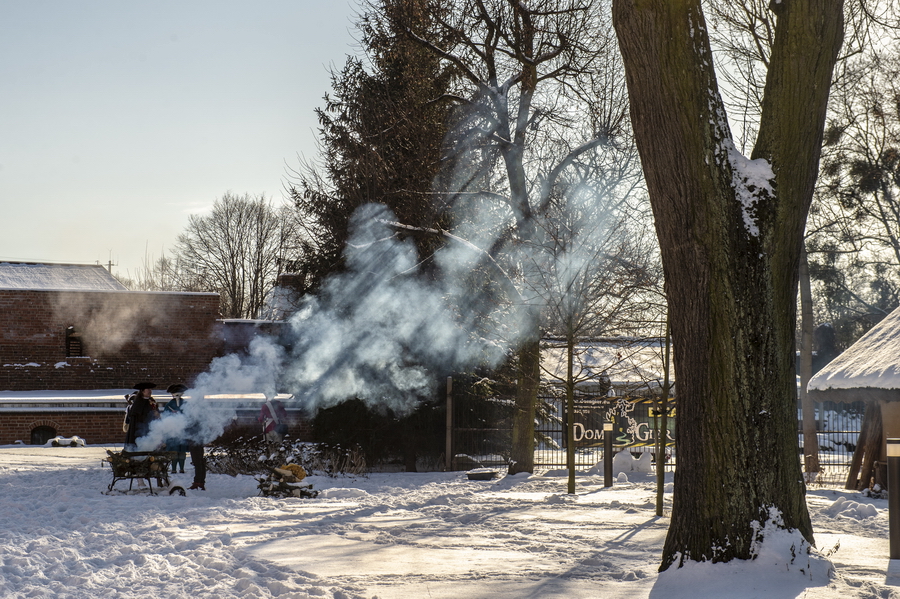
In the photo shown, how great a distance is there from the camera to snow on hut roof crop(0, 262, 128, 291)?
97.8ft

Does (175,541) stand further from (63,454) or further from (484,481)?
(63,454)

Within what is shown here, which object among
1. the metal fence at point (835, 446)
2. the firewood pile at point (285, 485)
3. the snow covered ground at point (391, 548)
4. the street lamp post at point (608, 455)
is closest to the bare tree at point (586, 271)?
the street lamp post at point (608, 455)

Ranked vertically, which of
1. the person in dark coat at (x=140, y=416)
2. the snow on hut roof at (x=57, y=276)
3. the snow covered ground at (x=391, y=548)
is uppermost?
the snow on hut roof at (x=57, y=276)

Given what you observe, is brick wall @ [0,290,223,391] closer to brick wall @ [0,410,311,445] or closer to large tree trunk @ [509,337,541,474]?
brick wall @ [0,410,311,445]

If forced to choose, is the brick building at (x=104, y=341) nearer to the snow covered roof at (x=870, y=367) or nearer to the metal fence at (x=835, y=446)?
the metal fence at (x=835, y=446)

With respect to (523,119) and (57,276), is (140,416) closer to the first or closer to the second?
(523,119)

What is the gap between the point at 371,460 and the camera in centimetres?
1838

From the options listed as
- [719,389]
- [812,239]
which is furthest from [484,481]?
[812,239]

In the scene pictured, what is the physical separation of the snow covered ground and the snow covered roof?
5.66 ft

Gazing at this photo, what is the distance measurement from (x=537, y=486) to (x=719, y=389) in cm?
945

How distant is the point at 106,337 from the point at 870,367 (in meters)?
23.7

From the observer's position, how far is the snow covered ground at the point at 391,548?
5.93 metres

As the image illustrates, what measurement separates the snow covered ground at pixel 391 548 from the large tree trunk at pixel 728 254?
0.39 meters

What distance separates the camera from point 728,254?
5965 millimetres
